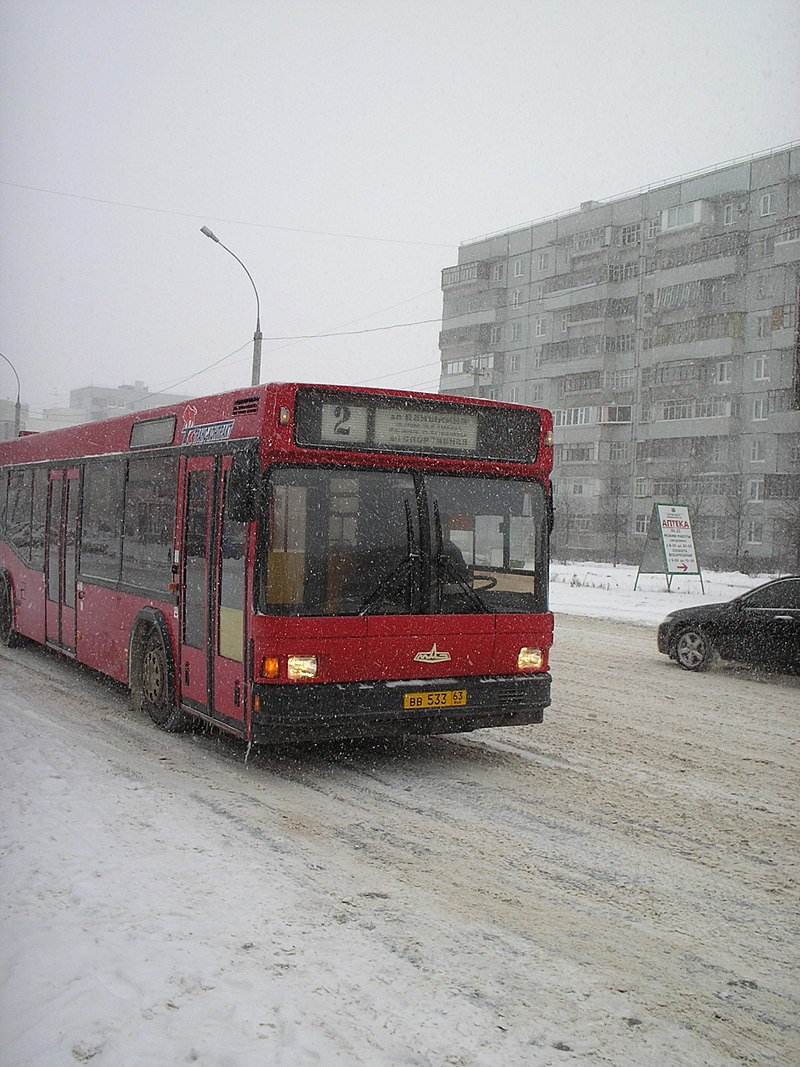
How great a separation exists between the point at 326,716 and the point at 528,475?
8.31 feet

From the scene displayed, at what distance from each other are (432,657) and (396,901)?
2.64 m

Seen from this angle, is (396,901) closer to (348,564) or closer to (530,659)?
(348,564)

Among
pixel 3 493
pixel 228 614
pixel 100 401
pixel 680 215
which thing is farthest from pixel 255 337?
pixel 100 401

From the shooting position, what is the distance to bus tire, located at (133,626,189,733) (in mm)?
8828

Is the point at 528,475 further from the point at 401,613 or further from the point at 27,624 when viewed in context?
the point at 27,624

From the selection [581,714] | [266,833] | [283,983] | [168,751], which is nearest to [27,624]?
[168,751]

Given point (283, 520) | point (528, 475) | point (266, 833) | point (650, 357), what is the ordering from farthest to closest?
point (650, 357) < point (528, 475) < point (283, 520) < point (266, 833)

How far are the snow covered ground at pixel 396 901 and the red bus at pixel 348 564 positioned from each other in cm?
61

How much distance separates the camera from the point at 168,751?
8266 mm

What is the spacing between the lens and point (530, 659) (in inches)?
318

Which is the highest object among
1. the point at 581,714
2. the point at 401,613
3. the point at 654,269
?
the point at 654,269

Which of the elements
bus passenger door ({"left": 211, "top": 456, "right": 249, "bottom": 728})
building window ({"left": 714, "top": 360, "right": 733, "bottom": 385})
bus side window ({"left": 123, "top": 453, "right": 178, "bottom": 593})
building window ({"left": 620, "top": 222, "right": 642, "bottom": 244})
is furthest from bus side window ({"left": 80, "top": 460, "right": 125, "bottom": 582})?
building window ({"left": 620, "top": 222, "right": 642, "bottom": 244})

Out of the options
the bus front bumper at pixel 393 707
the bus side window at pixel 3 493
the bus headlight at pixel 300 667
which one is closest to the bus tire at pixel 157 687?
the bus front bumper at pixel 393 707

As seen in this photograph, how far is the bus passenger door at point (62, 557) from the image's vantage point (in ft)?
38.0
